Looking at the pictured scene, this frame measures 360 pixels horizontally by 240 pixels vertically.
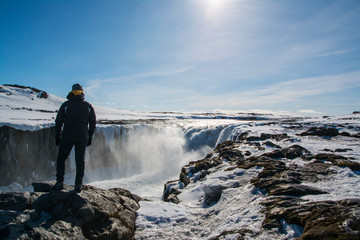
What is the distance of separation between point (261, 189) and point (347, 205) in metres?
2.62

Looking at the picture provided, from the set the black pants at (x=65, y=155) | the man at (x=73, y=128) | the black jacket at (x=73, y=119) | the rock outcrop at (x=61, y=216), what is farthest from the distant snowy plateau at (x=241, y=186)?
the black jacket at (x=73, y=119)

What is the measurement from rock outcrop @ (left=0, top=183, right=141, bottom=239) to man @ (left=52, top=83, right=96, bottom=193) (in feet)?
1.58

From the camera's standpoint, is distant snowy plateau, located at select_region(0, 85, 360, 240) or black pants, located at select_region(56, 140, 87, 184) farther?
black pants, located at select_region(56, 140, 87, 184)

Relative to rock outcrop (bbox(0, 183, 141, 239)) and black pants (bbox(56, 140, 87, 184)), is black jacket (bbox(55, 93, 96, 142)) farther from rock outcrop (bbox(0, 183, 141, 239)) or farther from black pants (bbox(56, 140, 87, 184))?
rock outcrop (bbox(0, 183, 141, 239))

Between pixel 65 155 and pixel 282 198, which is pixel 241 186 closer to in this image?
pixel 282 198

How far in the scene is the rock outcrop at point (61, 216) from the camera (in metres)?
3.96

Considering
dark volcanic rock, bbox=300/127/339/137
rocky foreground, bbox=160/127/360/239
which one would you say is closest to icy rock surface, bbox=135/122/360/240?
rocky foreground, bbox=160/127/360/239

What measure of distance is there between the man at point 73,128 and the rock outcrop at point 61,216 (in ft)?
1.58

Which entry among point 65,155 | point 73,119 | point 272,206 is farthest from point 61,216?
point 272,206

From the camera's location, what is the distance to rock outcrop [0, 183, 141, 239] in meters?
3.96

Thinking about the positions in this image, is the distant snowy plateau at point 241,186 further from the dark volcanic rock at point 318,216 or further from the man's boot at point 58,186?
the man's boot at point 58,186

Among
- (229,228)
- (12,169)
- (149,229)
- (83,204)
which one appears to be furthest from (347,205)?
→ (12,169)

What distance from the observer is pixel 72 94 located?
18.2 ft

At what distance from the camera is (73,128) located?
5.50 metres
